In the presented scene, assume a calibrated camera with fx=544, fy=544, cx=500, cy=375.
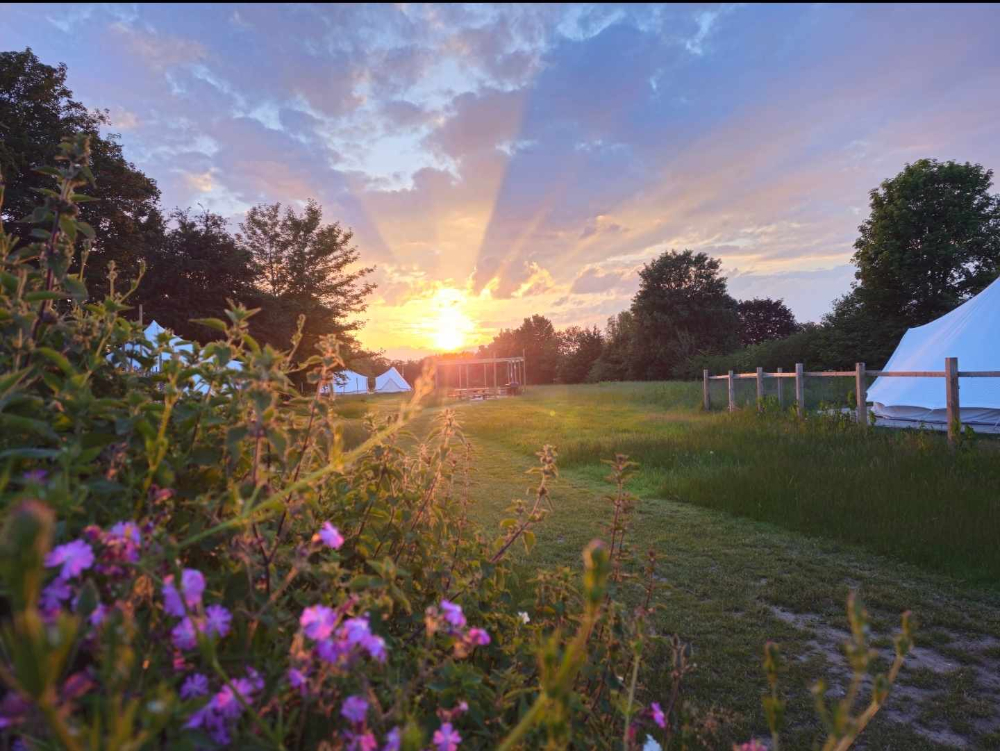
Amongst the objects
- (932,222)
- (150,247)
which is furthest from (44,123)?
(932,222)

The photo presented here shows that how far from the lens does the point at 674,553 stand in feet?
16.2

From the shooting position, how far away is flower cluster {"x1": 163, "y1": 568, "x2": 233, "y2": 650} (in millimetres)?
801

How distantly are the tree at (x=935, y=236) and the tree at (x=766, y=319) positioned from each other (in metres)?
22.6

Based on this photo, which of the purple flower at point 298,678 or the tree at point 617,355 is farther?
the tree at point 617,355

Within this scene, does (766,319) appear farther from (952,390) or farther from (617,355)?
(952,390)

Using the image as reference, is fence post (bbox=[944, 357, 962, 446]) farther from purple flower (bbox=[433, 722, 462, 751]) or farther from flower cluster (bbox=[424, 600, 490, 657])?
purple flower (bbox=[433, 722, 462, 751])

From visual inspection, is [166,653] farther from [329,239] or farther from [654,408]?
[329,239]

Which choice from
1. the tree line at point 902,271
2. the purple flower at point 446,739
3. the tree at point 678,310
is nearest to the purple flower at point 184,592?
the purple flower at point 446,739

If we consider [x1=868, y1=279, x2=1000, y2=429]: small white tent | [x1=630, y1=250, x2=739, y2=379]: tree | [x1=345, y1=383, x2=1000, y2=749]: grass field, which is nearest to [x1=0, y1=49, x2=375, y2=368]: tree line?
[x1=345, y1=383, x2=1000, y2=749]: grass field

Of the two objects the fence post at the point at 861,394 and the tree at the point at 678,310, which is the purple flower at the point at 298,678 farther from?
the tree at the point at 678,310

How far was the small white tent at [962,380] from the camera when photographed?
10.2 metres

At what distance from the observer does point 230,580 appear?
1.08 meters

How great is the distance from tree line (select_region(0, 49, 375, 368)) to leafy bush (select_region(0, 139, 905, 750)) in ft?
25.0

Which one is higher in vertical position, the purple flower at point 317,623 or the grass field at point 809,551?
the purple flower at point 317,623
